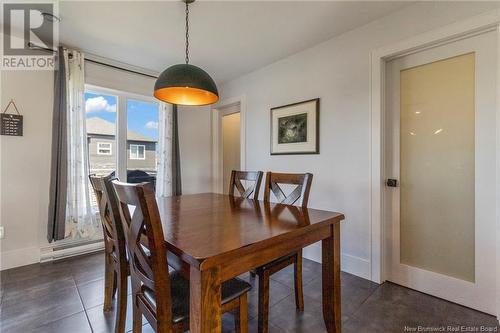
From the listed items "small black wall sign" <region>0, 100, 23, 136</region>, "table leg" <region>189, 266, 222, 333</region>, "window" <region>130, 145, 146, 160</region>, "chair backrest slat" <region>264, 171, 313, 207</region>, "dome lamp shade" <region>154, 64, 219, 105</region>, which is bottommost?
"table leg" <region>189, 266, 222, 333</region>

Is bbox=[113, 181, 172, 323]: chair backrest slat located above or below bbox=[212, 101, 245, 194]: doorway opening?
below

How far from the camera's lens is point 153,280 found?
976 millimetres

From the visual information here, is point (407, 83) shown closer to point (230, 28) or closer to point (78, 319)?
point (230, 28)

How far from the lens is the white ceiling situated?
1.97 metres

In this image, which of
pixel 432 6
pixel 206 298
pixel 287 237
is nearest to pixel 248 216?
pixel 287 237

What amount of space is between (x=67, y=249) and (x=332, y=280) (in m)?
2.92

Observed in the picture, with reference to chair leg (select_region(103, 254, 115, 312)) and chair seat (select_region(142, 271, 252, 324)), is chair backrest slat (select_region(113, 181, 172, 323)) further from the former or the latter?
chair leg (select_region(103, 254, 115, 312))

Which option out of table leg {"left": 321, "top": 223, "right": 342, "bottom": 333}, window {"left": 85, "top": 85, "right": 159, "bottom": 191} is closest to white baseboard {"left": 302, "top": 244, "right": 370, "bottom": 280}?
table leg {"left": 321, "top": 223, "right": 342, "bottom": 333}

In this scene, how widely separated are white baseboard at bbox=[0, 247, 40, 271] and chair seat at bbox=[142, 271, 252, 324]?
7.46ft

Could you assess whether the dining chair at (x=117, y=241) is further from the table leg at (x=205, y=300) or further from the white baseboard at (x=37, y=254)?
the white baseboard at (x=37, y=254)

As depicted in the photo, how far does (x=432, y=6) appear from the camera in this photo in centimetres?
185

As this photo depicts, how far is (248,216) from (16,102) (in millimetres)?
2772

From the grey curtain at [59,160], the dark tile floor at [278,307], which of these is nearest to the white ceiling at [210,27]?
the grey curtain at [59,160]

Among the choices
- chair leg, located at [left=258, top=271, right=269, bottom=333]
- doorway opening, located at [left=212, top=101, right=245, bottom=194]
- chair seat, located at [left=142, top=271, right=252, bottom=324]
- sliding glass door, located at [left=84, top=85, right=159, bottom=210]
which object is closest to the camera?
chair seat, located at [left=142, top=271, right=252, bottom=324]
